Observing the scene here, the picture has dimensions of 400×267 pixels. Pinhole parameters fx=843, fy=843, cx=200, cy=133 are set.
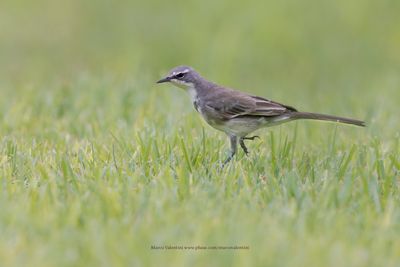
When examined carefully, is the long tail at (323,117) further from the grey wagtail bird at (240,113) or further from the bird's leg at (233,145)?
the bird's leg at (233,145)

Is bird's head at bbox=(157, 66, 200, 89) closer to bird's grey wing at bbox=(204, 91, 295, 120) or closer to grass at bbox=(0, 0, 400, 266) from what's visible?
bird's grey wing at bbox=(204, 91, 295, 120)

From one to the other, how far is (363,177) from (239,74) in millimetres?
8520

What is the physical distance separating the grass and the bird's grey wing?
0.24 m

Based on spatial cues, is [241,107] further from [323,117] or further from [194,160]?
[194,160]

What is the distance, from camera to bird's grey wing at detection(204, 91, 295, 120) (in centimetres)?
784

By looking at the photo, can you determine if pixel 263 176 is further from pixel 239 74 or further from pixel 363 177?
pixel 239 74

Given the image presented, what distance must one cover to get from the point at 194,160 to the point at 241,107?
104 cm

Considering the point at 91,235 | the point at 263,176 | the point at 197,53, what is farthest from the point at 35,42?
the point at 91,235

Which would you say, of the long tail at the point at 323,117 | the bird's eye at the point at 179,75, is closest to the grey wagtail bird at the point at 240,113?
the long tail at the point at 323,117

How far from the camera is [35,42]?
53.1 feet

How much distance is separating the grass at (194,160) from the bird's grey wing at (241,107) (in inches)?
9.6

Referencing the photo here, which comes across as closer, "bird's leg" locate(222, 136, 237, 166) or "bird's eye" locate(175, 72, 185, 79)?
"bird's leg" locate(222, 136, 237, 166)

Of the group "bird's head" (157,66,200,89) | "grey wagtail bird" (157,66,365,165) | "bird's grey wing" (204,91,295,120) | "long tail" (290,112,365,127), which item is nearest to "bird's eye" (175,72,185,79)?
"bird's head" (157,66,200,89)

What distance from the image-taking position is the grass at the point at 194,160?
16.8 feet
